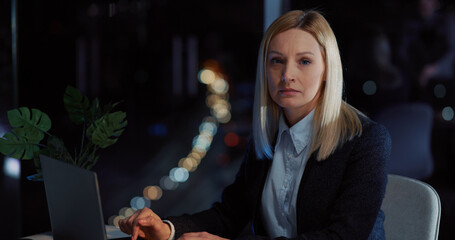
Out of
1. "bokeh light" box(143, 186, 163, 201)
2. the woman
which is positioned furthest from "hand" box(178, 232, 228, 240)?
"bokeh light" box(143, 186, 163, 201)

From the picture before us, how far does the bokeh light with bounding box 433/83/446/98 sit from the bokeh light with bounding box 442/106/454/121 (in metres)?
0.09

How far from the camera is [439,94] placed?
3285 millimetres

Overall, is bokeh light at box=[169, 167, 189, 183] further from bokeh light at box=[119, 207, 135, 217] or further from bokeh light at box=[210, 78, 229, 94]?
bokeh light at box=[210, 78, 229, 94]

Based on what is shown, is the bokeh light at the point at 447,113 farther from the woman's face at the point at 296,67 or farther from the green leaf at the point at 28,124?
the green leaf at the point at 28,124

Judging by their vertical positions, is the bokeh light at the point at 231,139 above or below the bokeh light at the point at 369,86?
below

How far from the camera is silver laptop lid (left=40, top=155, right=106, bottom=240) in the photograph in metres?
0.95

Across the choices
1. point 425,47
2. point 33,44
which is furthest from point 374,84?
point 33,44

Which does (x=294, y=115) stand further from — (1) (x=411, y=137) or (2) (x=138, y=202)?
(2) (x=138, y=202)

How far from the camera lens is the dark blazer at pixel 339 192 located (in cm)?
123

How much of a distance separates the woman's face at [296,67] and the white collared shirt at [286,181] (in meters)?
0.09

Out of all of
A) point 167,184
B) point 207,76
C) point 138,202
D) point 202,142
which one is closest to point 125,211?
point 138,202

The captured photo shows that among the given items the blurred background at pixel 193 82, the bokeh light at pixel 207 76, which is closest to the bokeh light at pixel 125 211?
the blurred background at pixel 193 82

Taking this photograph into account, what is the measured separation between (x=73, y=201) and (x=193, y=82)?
8.84ft

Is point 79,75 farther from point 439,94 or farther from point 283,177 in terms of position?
point 439,94
